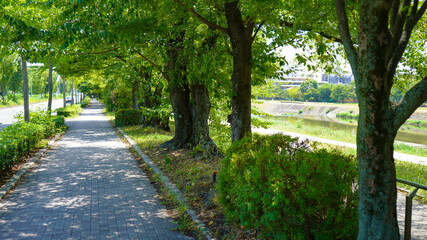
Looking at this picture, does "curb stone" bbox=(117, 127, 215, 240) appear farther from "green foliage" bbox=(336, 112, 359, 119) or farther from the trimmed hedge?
"green foliage" bbox=(336, 112, 359, 119)

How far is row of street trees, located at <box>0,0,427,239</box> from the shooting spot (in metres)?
3.10

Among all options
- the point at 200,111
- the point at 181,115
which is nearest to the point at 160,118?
the point at 181,115

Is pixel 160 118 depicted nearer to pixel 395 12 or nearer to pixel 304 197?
pixel 304 197

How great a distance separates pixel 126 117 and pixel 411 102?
21365mm

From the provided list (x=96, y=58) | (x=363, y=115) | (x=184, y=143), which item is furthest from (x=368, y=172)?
(x=96, y=58)

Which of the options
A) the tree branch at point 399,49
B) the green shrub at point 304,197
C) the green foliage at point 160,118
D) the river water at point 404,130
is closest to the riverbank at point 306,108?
the river water at point 404,130

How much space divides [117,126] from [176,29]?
16142 mm

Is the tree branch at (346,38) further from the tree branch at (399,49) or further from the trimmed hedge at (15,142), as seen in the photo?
the trimmed hedge at (15,142)

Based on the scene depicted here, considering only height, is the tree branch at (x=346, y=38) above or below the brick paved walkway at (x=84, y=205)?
above

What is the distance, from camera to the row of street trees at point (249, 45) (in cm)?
310

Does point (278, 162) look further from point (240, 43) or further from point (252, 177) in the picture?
point (240, 43)

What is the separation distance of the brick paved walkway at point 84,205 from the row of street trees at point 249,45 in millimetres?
2406

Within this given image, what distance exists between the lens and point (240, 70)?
22.2 feet

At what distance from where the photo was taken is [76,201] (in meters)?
6.30
